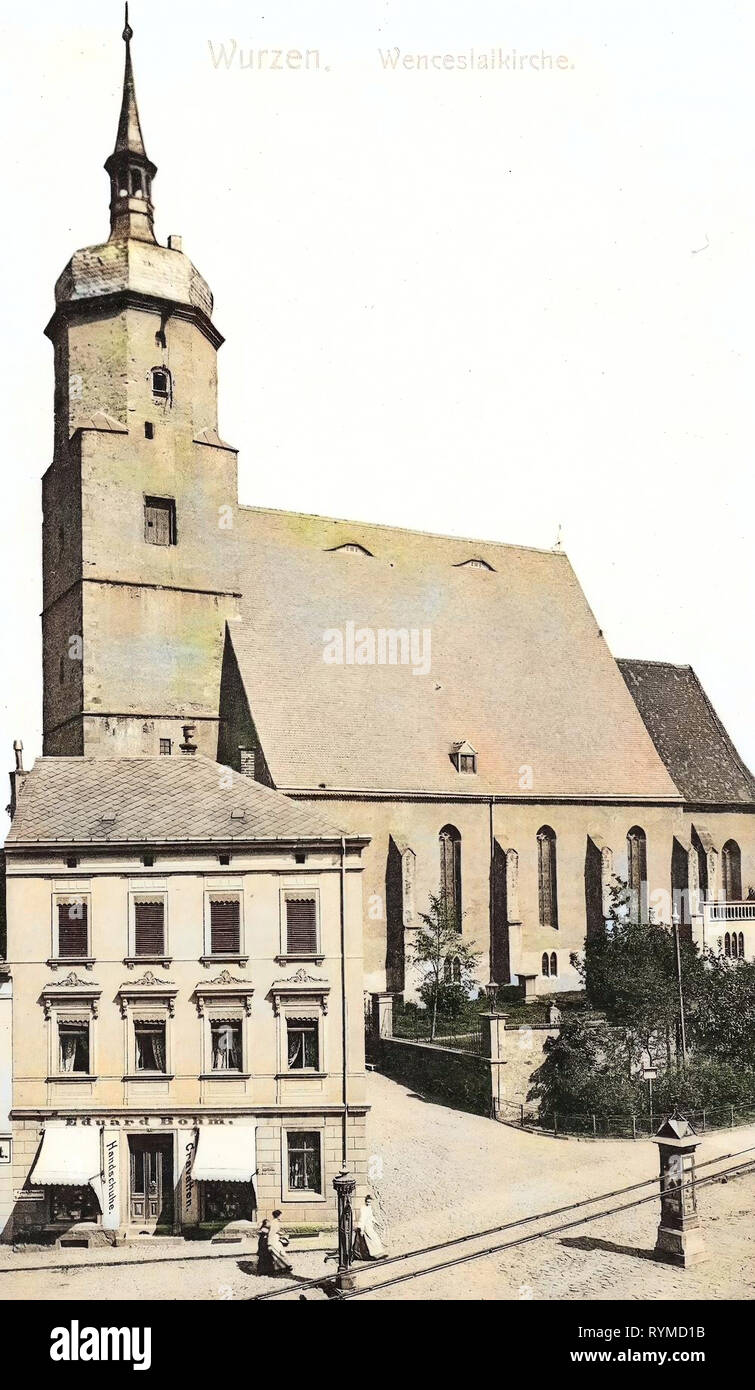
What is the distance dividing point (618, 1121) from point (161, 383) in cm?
2683

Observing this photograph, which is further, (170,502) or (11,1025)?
(170,502)

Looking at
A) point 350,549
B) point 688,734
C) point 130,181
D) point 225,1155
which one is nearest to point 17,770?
point 225,1155

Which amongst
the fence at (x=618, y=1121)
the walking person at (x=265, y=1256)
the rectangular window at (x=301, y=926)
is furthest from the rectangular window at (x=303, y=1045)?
the fence at (x=618, y=1121)

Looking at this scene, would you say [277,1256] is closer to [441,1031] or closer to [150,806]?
[150,806]

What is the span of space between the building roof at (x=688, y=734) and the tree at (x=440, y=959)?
14191 mm

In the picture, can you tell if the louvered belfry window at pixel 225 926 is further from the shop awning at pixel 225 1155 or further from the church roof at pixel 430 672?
the church roof at pixel 430 672

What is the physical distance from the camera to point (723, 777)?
167 feet

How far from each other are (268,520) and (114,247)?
36.1ft
